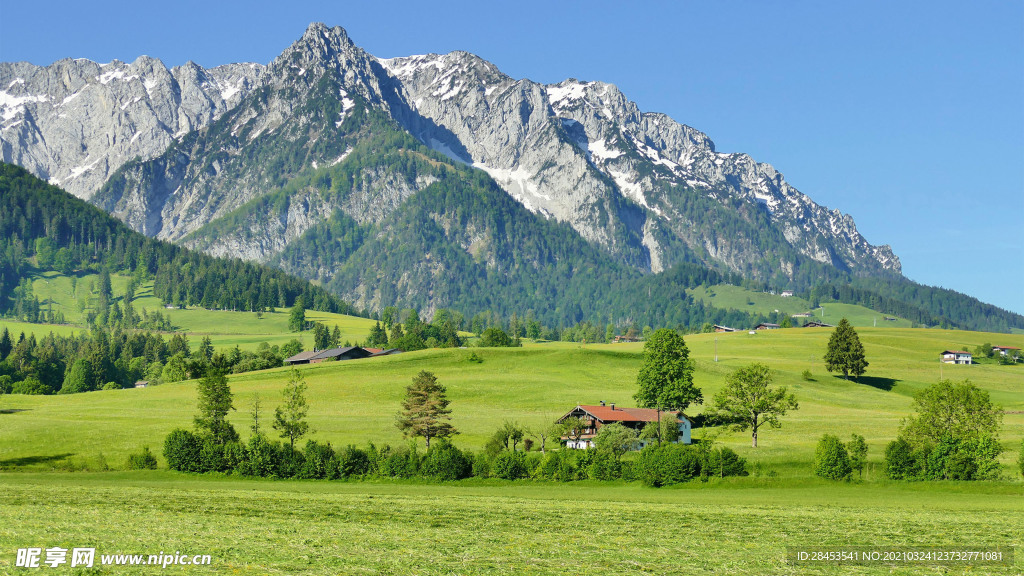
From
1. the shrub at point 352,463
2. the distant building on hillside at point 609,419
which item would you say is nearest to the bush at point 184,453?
the shrub at point 352,463

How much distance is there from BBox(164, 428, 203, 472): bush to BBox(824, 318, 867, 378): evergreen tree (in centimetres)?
13266

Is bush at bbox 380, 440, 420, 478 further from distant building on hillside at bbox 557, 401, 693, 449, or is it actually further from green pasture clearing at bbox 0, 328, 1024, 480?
distant building on hillside at bbox 557, 401, 693, 449

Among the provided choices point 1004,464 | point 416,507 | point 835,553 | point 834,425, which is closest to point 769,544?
point 835,553

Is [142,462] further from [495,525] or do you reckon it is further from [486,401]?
[486,401]

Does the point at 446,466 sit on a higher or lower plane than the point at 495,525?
lower

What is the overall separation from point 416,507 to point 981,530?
27421mm

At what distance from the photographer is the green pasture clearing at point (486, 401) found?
8731 centimetres

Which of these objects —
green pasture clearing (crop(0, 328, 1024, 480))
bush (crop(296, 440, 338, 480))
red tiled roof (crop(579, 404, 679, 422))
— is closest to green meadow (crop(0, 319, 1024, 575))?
green pasture clearing (crop(0, 328, 1024, 480))

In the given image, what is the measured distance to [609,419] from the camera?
325ft

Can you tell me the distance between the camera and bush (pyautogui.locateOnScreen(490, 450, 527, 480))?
7062 cm

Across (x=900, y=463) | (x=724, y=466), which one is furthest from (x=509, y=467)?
(x=900, y=463)

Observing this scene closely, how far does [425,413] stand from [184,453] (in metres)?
27.9

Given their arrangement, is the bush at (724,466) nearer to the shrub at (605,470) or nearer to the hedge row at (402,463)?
the hedge row at (402,463)

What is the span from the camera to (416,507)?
46.8 metres
